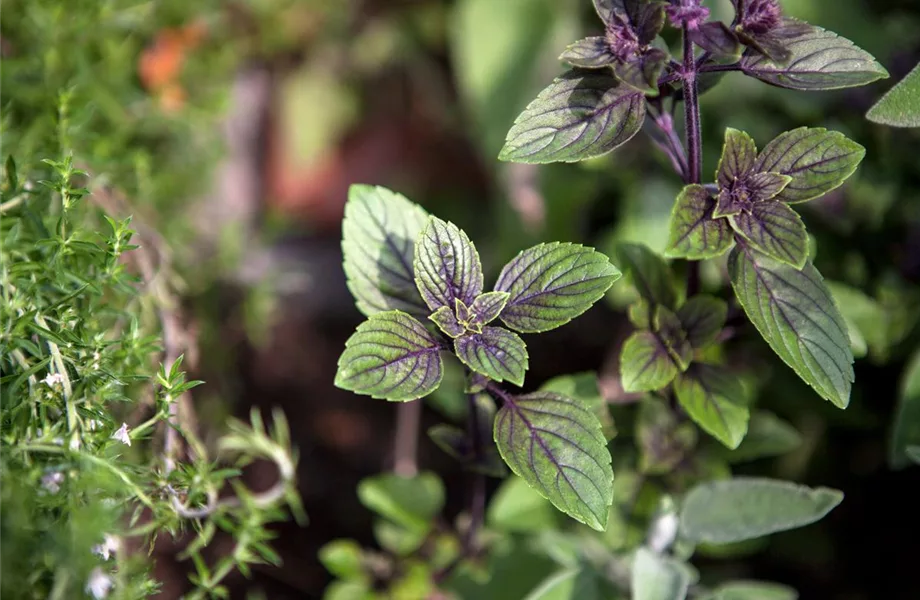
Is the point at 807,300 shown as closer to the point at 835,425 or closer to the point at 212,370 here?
the point at 835,425

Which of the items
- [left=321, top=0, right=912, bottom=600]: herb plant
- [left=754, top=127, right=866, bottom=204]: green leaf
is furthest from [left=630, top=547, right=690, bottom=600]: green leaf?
[left=754, top=127, right=866, bottom=204]: green leaf

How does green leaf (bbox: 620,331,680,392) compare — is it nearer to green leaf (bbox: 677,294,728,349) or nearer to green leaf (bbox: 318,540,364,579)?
green leaf (bbox: 677,294,728,349)

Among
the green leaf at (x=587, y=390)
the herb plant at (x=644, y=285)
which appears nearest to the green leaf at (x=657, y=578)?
the herb plant at (x=644, y=285)

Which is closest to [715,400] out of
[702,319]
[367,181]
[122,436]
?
[702,319]

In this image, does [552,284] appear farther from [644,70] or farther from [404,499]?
[404,499]

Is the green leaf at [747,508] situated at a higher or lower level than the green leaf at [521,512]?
higher

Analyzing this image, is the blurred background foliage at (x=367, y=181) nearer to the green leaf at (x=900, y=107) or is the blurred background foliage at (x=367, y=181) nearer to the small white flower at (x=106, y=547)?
the green leaf at (x=900, y=107)
